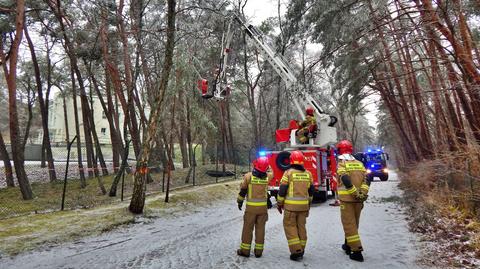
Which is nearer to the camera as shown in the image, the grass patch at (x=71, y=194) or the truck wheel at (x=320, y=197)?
the truck wheel at (x=320, y=197)

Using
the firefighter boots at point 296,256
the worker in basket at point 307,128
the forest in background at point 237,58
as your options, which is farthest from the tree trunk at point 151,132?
the firefighter boots at point 296,256

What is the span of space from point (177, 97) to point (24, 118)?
3694cm

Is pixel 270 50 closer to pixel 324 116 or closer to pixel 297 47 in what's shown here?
pixel 324 116

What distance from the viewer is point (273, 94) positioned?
38031 millimetres

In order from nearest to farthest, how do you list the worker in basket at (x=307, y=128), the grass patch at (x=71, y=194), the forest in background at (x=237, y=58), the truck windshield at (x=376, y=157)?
the forest in background at (x=237, y=58), the worker in basket at (x=307, y=128), the grass patch at (x=71, y=194), the truck windshield at (x=376, y=157)

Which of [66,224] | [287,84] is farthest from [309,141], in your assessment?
[66,224]

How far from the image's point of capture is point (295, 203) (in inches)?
236

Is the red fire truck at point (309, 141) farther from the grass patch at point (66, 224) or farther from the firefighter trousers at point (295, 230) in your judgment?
the firefighter trousers at point (295, 230)

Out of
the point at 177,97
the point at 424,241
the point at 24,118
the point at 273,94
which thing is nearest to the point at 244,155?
the point at 273,94

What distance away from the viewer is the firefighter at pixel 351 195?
579 centimetres

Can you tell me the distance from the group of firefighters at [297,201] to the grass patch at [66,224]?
410cm

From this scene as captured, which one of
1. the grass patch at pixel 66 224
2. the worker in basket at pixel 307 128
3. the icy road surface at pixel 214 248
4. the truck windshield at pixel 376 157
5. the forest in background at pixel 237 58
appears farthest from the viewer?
the truck windshield at pixel 376 157

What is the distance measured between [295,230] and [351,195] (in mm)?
1117

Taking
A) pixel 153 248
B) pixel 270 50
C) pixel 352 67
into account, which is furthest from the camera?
pixel 270 50
